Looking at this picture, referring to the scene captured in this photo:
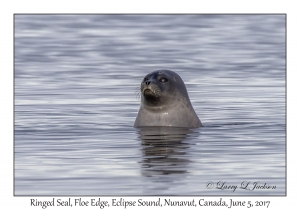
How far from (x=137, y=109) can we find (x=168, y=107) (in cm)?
270

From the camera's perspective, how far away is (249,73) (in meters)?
27.0

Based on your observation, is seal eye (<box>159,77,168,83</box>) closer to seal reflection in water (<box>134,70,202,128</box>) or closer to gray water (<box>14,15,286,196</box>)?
seal reflection in water (<box>134,70,202,128</box>)

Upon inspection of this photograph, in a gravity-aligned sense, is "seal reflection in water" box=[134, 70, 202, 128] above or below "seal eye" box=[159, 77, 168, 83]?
below

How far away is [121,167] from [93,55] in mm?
17949

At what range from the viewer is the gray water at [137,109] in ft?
45.0

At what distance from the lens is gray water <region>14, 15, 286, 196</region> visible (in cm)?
1370

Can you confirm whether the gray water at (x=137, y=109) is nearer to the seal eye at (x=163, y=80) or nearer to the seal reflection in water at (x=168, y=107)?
the seal reflection in water at (x=168, y=107)

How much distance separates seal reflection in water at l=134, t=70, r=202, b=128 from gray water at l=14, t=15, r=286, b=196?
1.09 feet

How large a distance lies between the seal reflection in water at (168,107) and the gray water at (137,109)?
0.33 metres

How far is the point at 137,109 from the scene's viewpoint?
20703mm

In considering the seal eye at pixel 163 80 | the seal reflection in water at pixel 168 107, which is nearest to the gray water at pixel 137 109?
the seal reflection in water at pixel 168 107

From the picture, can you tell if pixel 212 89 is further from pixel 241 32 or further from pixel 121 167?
pixel 241 32

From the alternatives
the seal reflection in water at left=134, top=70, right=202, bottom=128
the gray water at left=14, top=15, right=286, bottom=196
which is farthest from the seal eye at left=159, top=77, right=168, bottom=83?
the gray water at left=14, top=15, right=286, bottom=196

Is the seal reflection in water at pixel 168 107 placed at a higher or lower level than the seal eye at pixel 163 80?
lower
